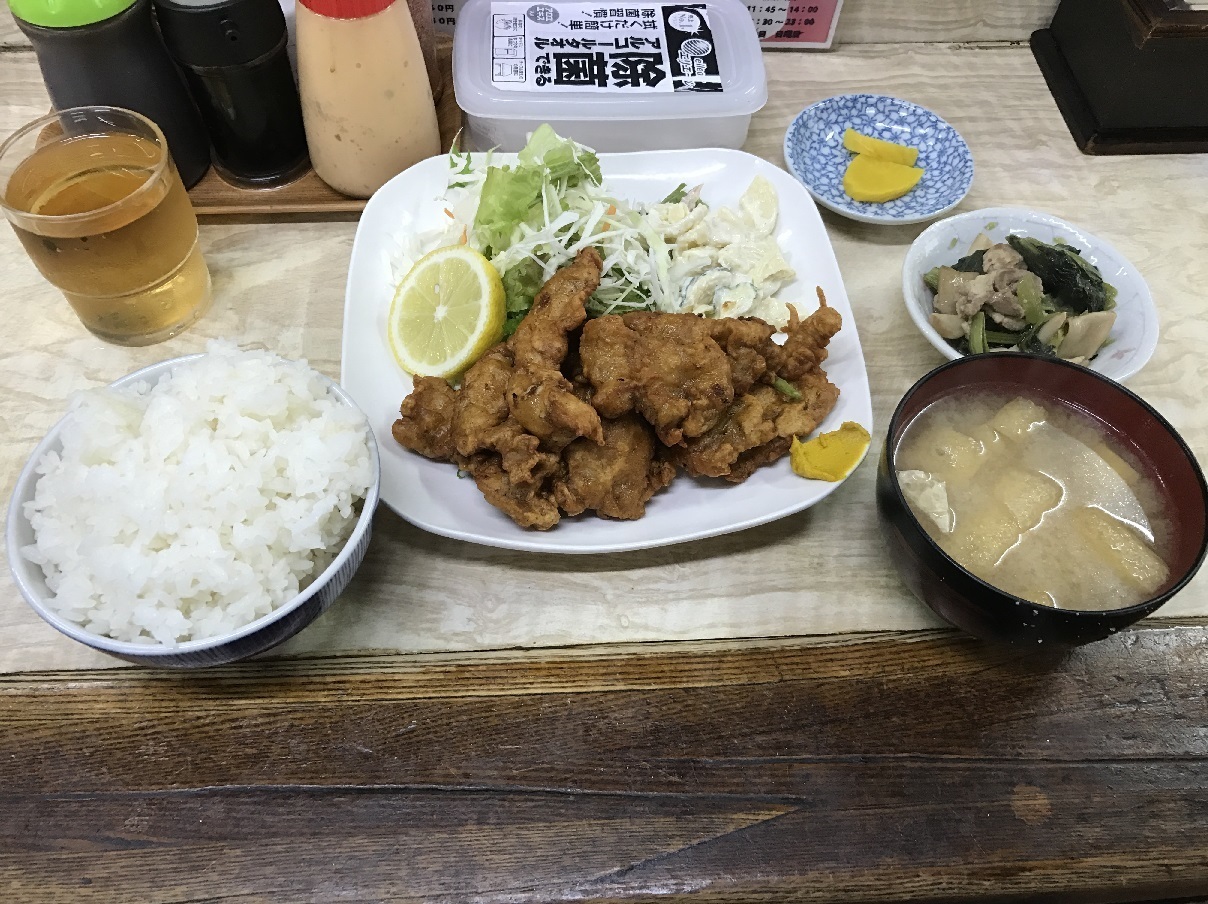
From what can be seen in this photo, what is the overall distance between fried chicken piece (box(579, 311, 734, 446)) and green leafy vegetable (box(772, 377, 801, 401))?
0.15 m

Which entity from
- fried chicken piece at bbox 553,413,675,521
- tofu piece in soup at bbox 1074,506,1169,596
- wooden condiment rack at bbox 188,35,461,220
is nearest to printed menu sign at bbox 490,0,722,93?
wooden condiment rack at bbox 188,35,461,220

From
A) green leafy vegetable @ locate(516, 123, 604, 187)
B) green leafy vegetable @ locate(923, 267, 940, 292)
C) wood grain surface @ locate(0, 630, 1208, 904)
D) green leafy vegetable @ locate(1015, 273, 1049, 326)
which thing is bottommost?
wood grain surface @ locate(0, 630, 1208, 904)

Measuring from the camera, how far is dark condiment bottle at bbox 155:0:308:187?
2.15 metres

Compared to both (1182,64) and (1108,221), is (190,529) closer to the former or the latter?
(1108,221)

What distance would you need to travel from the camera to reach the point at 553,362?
195 centimetres

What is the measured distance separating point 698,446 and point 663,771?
0.74 metres

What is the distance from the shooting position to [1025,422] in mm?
1887

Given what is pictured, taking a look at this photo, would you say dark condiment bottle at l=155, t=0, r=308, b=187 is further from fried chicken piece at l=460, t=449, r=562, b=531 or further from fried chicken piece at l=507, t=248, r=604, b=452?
fried chicken piece at l=460, t=449, r=562, b=531

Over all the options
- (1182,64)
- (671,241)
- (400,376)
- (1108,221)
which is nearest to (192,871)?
(400,376)

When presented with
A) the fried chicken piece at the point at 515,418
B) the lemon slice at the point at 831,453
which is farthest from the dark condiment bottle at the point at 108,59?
the lemon slice at the point at 831,453

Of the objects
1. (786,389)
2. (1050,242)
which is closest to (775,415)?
(786,389)

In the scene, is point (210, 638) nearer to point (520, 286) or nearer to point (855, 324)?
point (520, 286)

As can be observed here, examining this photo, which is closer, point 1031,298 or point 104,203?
point 104,203

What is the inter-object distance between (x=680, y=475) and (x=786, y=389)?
34 cm
